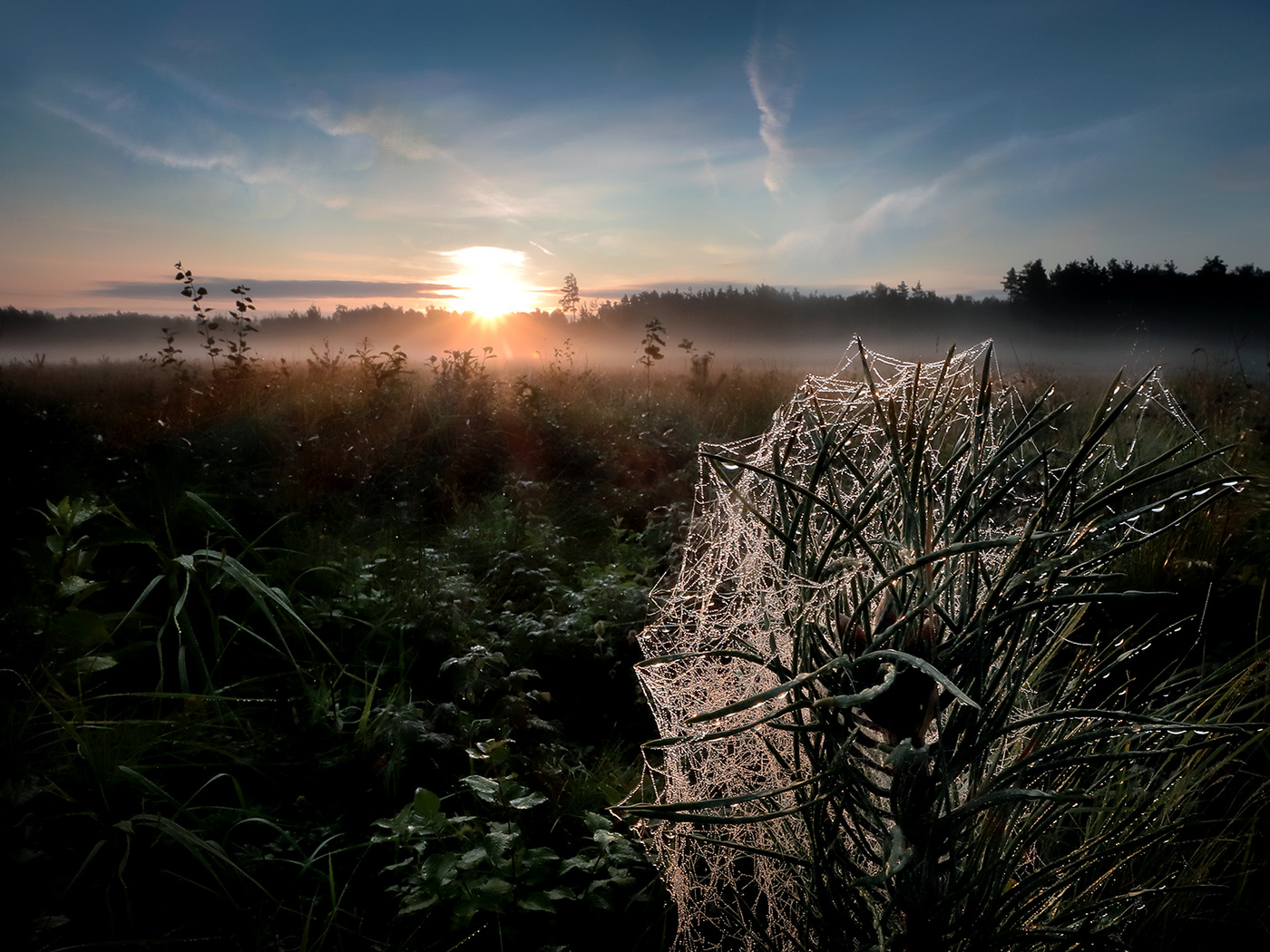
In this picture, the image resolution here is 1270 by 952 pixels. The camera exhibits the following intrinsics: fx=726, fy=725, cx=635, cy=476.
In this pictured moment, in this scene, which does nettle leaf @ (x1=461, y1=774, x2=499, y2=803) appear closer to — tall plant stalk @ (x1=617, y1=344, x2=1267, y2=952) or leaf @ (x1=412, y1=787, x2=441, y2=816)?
leaf @ (x1=412, y1=787, x2=441, y2=816)

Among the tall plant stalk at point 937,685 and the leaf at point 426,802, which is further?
the leaf at point 426,802

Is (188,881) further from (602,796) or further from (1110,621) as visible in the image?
(1110,621)

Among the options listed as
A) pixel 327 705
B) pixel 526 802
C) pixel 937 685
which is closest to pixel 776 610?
pixel 937 685

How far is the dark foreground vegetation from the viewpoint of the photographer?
1.44 meters

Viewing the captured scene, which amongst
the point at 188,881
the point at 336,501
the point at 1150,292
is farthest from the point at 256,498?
the point at 1150,292

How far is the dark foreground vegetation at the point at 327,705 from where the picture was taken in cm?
144

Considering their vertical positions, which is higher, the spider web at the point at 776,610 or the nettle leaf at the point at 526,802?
the spider web at the point at 776,610

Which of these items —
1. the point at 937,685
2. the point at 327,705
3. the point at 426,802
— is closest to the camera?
the point at 937,685

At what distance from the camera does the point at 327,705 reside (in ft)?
6.98

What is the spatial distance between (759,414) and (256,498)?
5.29 m

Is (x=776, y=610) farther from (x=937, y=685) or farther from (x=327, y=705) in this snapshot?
(x=327, y=705)

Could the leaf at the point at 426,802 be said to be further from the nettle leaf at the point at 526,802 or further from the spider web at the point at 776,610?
the spider web at the point at 776,610

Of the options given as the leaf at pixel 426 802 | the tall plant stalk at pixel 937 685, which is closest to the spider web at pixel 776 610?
the tall plant stalk at pixel 937 685

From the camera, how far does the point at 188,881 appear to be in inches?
58.5
